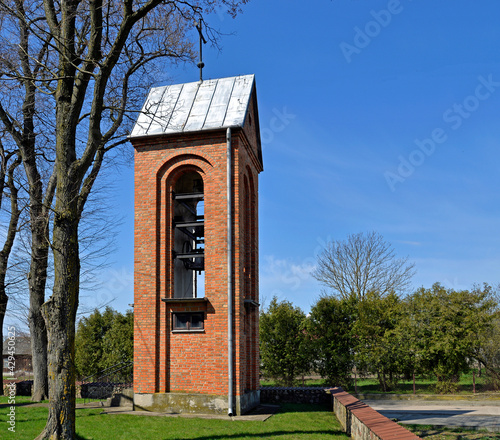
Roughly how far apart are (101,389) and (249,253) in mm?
6330

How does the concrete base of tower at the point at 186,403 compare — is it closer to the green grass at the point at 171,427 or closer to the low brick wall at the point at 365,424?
the green grass at the point at 171,427

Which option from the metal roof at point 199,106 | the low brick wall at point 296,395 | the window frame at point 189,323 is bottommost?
the low brick wall at point 296,395

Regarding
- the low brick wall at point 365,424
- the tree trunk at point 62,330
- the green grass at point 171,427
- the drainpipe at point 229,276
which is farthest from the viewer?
the drainpipe at point 229,276

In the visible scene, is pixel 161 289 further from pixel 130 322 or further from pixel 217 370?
pixel 130 322

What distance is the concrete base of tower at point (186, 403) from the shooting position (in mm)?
12117

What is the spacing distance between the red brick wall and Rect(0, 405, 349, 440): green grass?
1432 mm

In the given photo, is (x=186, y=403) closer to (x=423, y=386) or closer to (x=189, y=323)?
(x=189, y=323)

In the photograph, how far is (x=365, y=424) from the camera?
27.5 ft

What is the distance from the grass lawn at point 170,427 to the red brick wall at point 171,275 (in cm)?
143

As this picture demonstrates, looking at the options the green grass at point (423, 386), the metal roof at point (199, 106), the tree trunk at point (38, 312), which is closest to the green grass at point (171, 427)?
the tree trunk at point (38, 312)

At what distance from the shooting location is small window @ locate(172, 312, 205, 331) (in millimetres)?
12812

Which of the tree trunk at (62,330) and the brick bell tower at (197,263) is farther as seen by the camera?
the brick bell tower at (197,263)

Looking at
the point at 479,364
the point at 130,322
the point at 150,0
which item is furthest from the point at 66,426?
the point at 479,364

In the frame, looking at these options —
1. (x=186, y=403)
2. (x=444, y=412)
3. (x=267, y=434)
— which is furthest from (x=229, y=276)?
(x=444, y=412)
